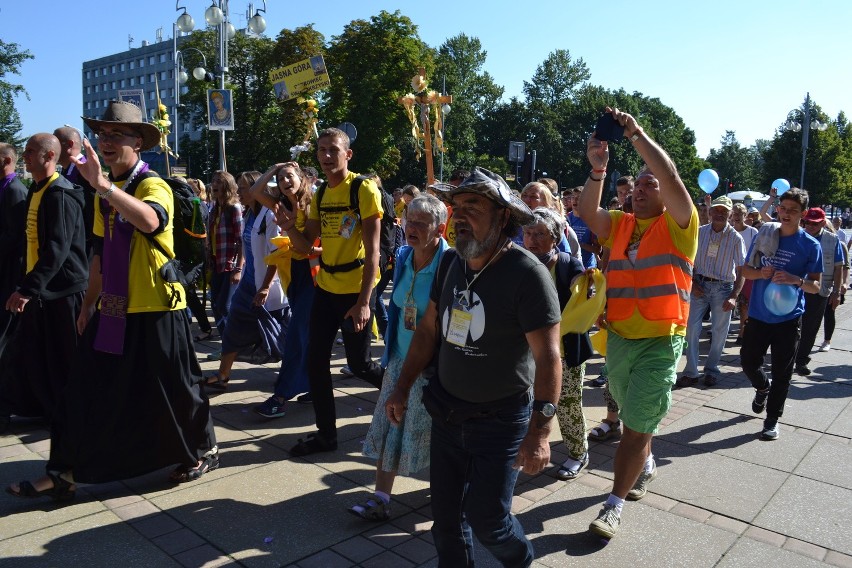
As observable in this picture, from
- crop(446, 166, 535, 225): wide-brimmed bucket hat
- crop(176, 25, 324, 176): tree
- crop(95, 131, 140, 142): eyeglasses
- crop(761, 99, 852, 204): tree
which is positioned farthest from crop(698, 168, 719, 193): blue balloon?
crop(761, 99, 852, 204): tree

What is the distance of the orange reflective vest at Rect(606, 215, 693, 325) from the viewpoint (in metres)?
3.55

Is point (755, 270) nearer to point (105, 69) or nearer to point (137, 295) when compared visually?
point (137, 295)

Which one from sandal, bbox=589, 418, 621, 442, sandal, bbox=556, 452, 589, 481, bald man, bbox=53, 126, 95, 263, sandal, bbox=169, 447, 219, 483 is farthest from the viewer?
sandal, bbox=589, 418, 621, 442

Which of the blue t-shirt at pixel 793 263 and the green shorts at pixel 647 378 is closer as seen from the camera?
the green shorts at pixel 647 378

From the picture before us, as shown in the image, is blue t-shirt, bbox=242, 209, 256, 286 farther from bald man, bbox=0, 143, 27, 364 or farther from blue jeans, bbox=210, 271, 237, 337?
bald man, bbox=0, 143, 27, 364

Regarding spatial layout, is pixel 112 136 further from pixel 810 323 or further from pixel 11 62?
pixel 11 62

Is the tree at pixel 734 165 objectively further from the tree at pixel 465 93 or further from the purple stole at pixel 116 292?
the purple stole at pixel 116 292

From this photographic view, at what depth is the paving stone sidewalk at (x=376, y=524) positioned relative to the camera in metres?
3.28

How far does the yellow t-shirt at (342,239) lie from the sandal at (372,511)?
141cm

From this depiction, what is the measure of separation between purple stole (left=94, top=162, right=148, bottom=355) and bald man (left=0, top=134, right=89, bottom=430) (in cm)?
107

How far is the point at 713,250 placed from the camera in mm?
7227

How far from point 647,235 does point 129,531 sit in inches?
122

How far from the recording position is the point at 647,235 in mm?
3635

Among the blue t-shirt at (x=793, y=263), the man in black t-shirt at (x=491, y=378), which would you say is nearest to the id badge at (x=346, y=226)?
the man in black t-shirt at (x=491, y=378)
